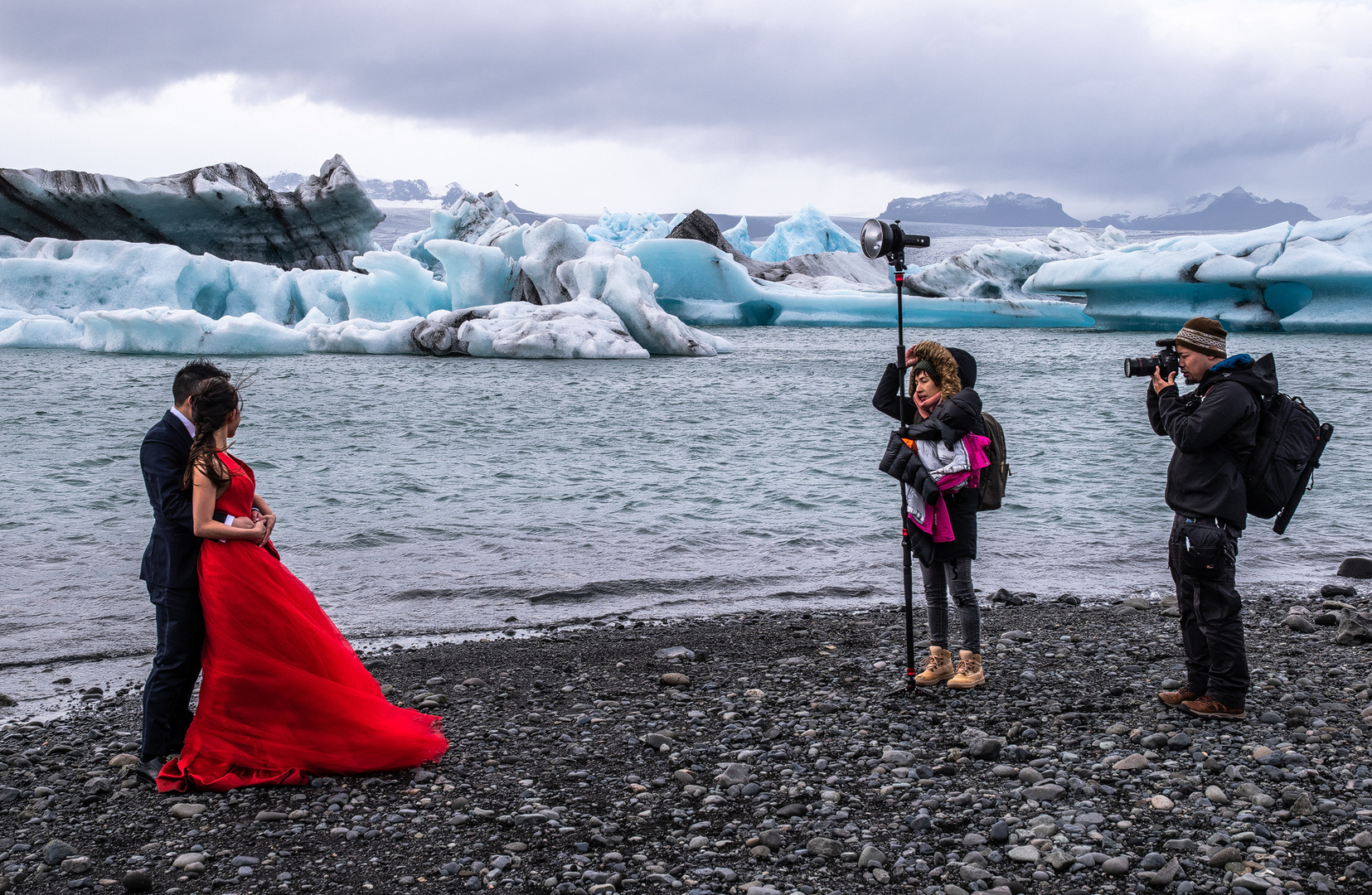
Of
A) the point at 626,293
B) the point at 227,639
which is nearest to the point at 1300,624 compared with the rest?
the point at 227,639

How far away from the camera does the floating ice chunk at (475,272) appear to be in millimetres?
27453

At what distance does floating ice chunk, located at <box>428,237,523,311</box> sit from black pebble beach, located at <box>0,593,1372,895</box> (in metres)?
23.5

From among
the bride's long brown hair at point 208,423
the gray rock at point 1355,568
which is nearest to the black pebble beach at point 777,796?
the bride's long brown hair at point 208,423

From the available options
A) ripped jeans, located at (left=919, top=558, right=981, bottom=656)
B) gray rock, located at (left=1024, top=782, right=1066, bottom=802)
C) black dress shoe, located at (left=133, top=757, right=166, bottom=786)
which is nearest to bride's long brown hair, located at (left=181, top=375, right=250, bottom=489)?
black dress shoe, located at (left=133, top=757, right=166, bottom=786)

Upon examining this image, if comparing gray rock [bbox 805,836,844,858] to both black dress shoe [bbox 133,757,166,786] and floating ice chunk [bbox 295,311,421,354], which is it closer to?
black dress shoe [bbox 133,757,166,786]

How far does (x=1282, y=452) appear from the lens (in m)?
3.69

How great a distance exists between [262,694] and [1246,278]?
30556 mm

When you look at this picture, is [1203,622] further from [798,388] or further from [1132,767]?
[798,388]

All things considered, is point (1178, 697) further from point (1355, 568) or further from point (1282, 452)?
point (1355, 568)

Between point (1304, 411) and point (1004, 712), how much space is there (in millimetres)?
1554

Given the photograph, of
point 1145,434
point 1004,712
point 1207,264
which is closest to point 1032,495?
point 1145,434

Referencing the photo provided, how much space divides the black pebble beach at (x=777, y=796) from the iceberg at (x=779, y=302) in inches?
1199

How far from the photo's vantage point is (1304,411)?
3674 millimetres

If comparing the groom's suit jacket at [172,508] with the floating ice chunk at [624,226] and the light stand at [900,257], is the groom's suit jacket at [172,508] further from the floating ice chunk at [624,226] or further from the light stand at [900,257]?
the floating ice chunk at [624,226]
